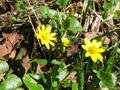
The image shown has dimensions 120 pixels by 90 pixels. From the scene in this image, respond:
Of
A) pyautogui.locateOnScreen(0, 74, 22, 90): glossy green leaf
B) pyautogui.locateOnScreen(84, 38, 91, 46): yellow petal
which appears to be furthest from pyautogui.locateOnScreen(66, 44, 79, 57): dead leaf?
pyautogui.locateOnScreen(0, 74, 22, 90): glossy green leaf

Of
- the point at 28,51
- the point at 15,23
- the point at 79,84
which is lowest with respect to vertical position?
the point at 79,84

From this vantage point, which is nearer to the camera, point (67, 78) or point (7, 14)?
point (67, 78)

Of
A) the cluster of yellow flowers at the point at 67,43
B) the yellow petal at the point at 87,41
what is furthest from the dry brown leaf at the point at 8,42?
the yellow petal at the point at 87,41

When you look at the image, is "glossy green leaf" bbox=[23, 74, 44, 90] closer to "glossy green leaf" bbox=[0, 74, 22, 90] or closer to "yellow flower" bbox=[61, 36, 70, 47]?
"glossy green leaf" bbox=[0, 74, 22, 90]

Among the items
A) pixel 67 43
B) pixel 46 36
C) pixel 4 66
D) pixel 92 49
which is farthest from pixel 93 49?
pixel 4 66

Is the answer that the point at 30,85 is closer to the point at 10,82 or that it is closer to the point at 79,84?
the point at 10,82

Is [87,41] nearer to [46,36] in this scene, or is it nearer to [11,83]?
[46,36]

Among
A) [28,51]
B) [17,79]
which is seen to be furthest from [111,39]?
[17,79]
